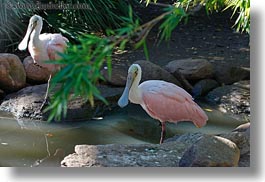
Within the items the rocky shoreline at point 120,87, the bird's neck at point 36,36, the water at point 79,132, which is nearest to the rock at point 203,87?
the rocky shoreline at point 120,87

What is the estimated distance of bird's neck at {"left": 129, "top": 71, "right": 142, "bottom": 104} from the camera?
8.64 feet

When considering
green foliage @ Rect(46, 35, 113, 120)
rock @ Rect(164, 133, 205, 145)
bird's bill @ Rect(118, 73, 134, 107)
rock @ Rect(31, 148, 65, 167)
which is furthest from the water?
green foliage @ Rect(46, 35, 113, 120)

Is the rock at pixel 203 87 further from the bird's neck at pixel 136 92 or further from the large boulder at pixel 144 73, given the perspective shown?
the bird's neck at pixel 136 92

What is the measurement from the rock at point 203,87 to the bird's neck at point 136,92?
664mm

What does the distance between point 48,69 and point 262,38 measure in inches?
49.0

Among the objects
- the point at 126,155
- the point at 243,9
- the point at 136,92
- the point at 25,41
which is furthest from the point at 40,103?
the point at 243,9

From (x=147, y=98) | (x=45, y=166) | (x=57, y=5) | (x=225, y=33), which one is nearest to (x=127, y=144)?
(x=147, y=98)

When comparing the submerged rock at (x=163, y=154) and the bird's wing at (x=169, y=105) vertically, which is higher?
the bird's wing at (x=169, y=105)

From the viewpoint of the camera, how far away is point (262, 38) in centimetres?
243

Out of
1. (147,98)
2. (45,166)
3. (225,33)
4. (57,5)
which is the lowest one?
(45,166)

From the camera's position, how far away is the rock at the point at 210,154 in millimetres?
2338

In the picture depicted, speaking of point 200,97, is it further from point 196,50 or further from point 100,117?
point 100,117

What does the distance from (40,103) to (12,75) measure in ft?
1.06

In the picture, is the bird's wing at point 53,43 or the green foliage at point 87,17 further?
the bird's wing at point 53,43
